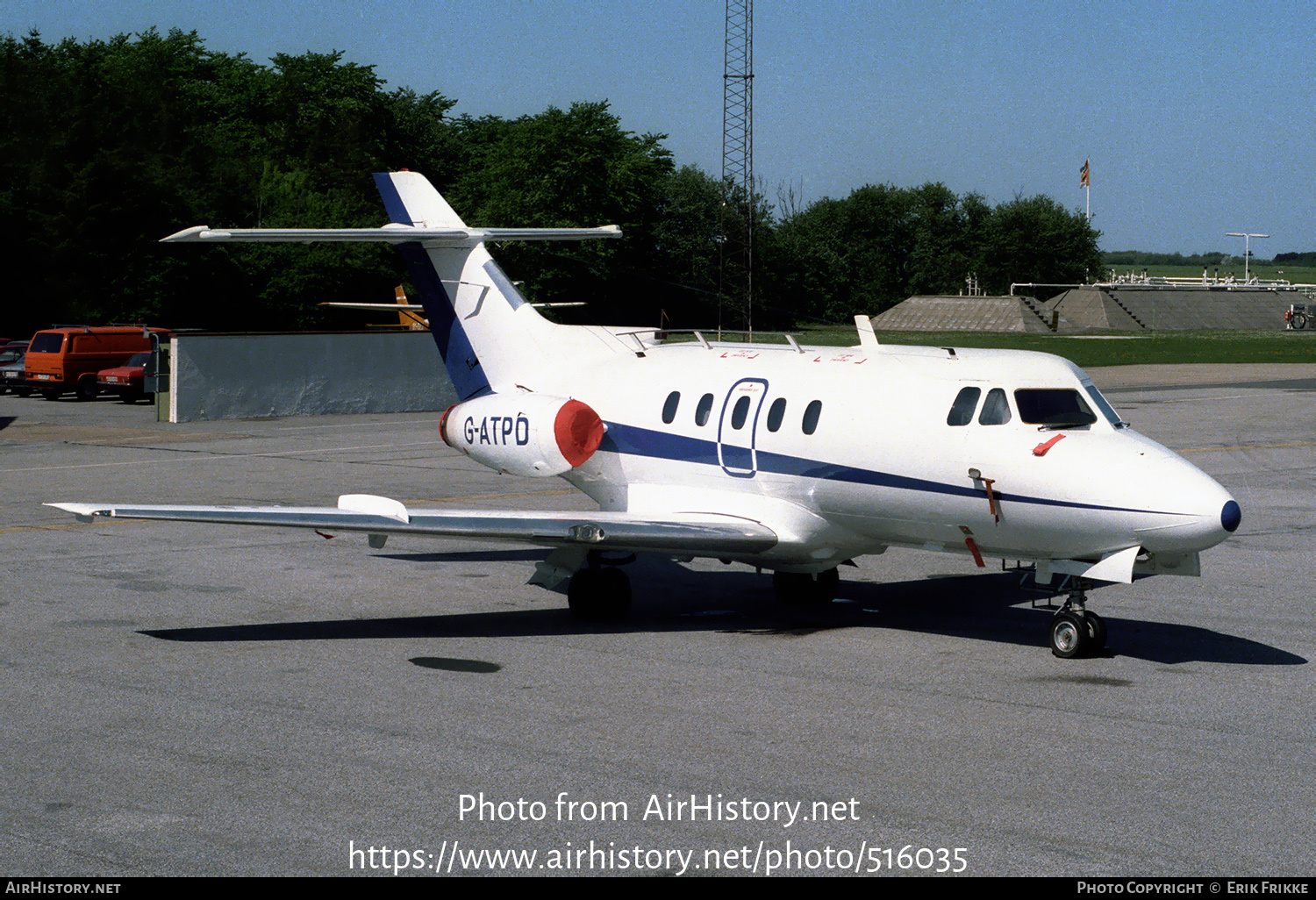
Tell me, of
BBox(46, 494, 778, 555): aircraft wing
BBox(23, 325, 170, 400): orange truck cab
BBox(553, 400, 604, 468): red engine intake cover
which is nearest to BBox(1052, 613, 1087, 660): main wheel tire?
BBox(46, 494, 778, 555): aircraft wing

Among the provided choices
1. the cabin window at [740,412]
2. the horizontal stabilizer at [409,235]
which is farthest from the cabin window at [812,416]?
the horizontal stabilizer at [409,235]

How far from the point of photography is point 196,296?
240 ft

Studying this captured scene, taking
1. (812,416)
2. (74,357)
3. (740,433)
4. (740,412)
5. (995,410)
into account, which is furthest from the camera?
(74,357)

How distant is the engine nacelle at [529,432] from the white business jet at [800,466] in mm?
28

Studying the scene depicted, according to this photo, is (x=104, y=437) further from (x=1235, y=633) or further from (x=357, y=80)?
(x=357, y=80)

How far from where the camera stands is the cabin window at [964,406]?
1386 centimetres

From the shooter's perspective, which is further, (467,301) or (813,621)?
(467,301)

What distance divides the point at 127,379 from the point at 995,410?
39.9 m

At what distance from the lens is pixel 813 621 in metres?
15.7

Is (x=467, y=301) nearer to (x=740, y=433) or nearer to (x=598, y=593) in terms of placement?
(x=740, y=433)

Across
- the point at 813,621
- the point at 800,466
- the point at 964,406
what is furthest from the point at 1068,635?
the point at 800,466

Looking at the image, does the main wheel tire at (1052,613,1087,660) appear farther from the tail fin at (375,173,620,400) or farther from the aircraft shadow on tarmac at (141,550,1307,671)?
the tail fin at (375,173,620,400)

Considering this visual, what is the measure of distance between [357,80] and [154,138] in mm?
25179
